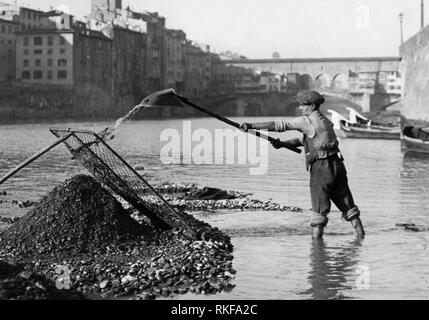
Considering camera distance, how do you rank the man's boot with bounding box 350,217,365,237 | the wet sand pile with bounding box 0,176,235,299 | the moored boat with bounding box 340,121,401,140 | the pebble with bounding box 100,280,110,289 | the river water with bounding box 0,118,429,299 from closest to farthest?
the pebble with bounding box 100,280,110,289
the wet sand pile with bounding box 0,176,235,299
the river water with bounding box 0,118,429,299
the man's boot with bounding box 350,217,365,237
the moored boat with bounding box 340,121,401,140

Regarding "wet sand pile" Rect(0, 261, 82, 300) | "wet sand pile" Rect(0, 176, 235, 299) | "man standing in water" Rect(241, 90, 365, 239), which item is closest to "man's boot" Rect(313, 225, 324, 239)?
"man standing in water" Rect(241, 90, 365, 239)

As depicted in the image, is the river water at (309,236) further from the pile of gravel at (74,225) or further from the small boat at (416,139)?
the small boat at (416,139)

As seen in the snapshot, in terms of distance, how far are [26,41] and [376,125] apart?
57.7 m

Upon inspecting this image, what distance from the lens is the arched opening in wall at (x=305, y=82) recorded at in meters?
165

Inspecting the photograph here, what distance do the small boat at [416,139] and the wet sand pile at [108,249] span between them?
27.6 metres

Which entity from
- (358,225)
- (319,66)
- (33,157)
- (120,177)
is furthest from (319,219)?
(319,66)

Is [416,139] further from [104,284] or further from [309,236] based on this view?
[104,284]

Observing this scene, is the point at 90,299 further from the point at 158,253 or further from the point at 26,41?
the point at 26,41

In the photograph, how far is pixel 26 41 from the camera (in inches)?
4028

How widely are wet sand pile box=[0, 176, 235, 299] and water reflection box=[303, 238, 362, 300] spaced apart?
1.01m

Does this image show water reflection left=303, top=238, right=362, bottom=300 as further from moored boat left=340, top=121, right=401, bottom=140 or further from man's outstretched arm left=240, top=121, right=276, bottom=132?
moored boat left=340, top=121, right=401, bottom=140

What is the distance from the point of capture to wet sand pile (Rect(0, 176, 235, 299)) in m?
8.34

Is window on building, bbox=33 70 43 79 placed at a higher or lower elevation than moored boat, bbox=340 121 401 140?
higher

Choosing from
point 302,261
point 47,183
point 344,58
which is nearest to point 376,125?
point 47,183
